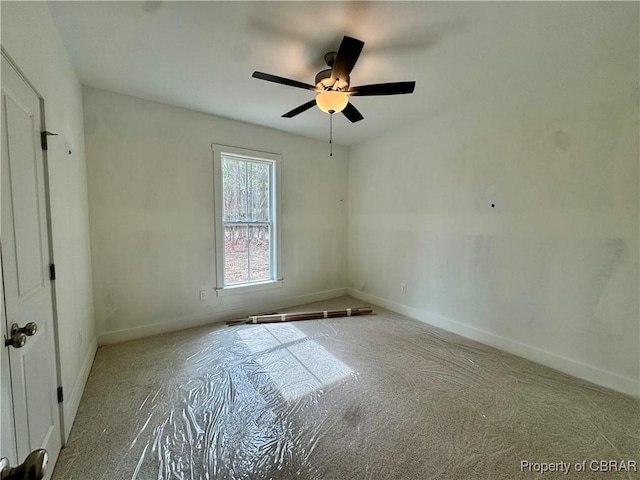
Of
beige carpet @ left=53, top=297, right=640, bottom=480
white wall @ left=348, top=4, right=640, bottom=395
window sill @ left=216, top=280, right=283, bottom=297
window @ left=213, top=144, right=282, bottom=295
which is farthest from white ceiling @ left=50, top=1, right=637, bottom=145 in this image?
beige carpet @ left=53, top=297, right=640, bottom=480

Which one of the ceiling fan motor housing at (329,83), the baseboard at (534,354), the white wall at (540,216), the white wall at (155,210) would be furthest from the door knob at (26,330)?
the baseboard at (534,354)

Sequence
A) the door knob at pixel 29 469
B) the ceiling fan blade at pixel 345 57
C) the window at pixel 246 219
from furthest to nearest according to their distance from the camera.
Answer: the window at pixel 246 219
the ceiling fan blade at pixel 345 57
the door knob at pixel 29 469


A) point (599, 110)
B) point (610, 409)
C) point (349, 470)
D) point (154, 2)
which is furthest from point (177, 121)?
point (610, 409)

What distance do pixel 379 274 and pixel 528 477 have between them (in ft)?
9.47

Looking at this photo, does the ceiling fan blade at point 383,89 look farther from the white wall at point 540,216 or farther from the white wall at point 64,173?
the white wall at point 64,173

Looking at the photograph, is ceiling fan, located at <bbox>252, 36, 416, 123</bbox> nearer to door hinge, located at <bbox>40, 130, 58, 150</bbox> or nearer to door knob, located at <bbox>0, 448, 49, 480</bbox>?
door hinge, located at <bbox>40, 130, 58, 150</bbox>

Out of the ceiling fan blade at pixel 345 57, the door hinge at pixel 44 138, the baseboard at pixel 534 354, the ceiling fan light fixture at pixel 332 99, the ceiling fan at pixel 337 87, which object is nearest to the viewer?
the door hinge at pixel 44 138

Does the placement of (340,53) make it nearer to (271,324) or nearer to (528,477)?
(528,477)

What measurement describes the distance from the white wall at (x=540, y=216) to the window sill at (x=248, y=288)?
1908mm

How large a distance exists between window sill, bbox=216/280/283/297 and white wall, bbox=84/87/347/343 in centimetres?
7

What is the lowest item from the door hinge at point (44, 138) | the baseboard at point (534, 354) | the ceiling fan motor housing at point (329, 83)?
the baseboard at point (534, 354)

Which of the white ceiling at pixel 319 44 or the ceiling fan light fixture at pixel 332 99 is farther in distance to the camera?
the ceiling fan light fixture at pixel 332 99

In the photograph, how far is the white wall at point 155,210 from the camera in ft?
9.04

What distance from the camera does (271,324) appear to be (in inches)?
137
